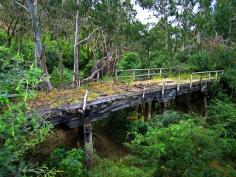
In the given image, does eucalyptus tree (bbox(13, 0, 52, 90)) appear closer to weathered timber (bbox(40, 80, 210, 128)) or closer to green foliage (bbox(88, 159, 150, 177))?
weathered timber (bbox(40, 80, 210, 128))

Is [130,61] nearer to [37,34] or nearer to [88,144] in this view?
[37,34]

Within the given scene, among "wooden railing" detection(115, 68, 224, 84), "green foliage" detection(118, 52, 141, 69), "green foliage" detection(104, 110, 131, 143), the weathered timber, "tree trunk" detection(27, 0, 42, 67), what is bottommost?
"green foliage" detection(104, 110, 131, 143)

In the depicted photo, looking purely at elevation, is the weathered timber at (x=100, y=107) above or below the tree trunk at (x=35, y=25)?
below

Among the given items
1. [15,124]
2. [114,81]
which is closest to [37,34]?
[114,81]

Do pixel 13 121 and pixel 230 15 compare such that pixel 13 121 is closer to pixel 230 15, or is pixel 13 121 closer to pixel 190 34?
pixel 230 15

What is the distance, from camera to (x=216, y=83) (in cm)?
2620

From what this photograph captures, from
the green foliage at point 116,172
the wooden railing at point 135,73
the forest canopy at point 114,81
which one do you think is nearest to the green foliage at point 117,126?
the forest canopy at point 114,81

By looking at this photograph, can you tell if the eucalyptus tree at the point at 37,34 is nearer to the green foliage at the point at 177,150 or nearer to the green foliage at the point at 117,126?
the green foliage at the point at 117,126

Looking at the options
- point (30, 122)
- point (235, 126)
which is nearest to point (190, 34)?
point (235, 126)

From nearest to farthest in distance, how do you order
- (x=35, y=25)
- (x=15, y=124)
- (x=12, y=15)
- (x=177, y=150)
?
(x=15, y=124) → (x=177, y=150) → (x=35, y=25) → (x=12, y=15)

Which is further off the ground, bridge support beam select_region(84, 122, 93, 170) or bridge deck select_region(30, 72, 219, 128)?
bridge deck select_region(30, 72, 219, 128)

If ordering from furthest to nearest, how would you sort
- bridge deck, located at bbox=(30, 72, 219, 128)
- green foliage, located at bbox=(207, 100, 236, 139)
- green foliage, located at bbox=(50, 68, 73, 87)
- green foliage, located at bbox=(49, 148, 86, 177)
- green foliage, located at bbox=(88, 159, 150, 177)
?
1. green foliage, located at bbox=(50, 68, 73, 87)
2. green foliage, located at bbox=(207, 100, 236, 139)
3. green foliage, located at bbox=(49, 148, 86, 177)
4. bridge deck, located at bbox=(30, 72, 219, 128)
5. green foliage, located at bbox=(88, 159, 150, 177)

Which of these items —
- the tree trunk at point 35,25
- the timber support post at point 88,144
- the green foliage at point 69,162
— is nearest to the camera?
the green foliage at point 69,162

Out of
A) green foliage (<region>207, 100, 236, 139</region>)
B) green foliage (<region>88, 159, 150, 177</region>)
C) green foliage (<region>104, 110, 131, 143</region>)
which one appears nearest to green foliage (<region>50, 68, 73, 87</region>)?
green foliage (<region>104, 110, 131, 143</region>)
